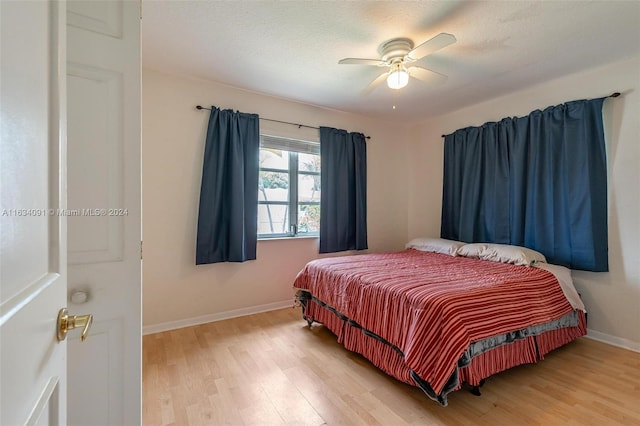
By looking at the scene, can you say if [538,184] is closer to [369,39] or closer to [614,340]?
[614,340]

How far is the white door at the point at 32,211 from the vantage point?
43 centimetres

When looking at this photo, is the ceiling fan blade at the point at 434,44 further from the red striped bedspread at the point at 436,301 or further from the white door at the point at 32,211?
the white door at the point at 32,211

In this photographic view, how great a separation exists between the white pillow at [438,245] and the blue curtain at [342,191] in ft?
2.32

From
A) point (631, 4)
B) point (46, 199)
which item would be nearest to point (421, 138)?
point (631, 4)

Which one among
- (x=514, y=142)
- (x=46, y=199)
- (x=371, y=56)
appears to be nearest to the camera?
(x=46, y=199)

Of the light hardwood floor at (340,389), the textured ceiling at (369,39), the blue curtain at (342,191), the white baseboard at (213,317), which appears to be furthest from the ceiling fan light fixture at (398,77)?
the white baseboard at (213,317)

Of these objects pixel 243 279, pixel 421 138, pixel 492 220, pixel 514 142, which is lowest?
pixel 243 279

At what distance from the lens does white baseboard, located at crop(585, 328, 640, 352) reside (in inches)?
97.7

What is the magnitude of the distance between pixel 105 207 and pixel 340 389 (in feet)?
5.67

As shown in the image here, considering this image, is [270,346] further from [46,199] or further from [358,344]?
[46,199]

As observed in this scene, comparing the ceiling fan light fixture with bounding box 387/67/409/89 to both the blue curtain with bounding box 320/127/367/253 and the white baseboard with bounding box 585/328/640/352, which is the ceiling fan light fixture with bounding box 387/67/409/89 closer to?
the blue curtain with bounding box 320/127/367/253

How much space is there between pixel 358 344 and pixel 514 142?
9.18ft

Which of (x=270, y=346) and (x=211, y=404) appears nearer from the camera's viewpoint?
(x=211, y=404)

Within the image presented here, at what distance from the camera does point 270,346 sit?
2.51 meters
